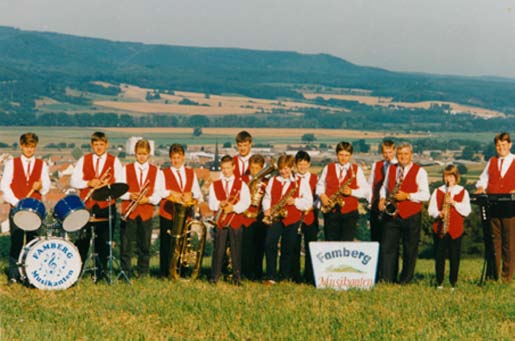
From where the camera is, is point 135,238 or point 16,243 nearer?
point 16,243

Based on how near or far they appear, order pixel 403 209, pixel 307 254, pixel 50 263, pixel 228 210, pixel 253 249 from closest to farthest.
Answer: pixel 50 263 < pixel 228 210 < pixel 403 209 < pixel 307 254 < pixel 253 249

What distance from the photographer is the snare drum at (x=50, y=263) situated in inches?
419

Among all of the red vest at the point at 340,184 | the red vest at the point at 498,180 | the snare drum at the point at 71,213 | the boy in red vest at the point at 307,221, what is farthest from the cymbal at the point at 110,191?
the red vest at the point at 498,180

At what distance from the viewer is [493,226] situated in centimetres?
1220

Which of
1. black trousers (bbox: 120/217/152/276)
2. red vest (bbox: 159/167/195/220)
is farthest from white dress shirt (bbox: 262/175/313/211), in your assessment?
black trousers (bbox: 120/217/152/276)

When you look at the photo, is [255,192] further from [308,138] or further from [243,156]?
[308,138]

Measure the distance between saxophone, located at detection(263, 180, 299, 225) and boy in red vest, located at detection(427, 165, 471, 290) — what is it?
6.72ft

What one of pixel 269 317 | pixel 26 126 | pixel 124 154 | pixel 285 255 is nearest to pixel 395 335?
pixel 269 317

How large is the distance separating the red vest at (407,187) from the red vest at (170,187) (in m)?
3.06

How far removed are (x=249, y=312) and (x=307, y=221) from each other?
9.02ft

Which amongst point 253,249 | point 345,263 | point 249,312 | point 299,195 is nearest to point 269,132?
point 253,249

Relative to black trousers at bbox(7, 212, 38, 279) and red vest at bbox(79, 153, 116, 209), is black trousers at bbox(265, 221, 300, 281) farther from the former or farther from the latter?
black trousers at bbox(7, 212, 38, 279)

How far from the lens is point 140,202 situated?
1185 centimetres

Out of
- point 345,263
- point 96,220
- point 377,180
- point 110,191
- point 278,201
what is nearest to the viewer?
point 110,191
